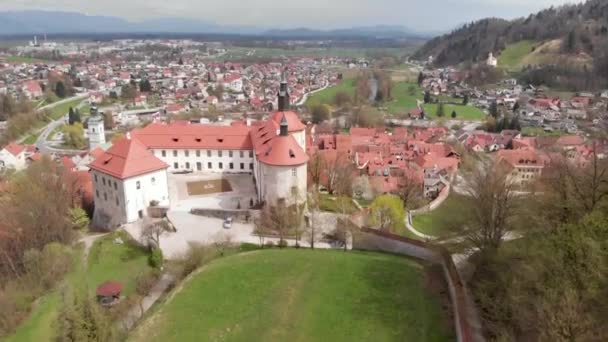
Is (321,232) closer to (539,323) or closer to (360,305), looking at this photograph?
(360,305)

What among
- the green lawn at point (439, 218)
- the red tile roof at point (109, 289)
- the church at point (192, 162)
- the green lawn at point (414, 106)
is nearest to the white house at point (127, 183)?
the church at point (192, 162)

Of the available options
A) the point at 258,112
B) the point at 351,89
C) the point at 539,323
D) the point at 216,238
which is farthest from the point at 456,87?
the point at 539,323

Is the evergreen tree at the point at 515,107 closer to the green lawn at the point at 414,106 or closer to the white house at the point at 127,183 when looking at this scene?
the green lawn at the point at 414,106

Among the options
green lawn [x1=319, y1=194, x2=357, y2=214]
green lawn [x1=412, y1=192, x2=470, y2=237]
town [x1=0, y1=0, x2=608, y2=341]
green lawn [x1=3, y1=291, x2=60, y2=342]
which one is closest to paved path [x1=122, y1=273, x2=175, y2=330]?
town [x1=0, y1=0, x2=608, y2=341]

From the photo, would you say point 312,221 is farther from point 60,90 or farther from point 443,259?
point 60,90

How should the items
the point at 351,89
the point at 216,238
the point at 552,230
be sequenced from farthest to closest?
the point at 351,89 < the point at 216,238 < the point at 552,230
